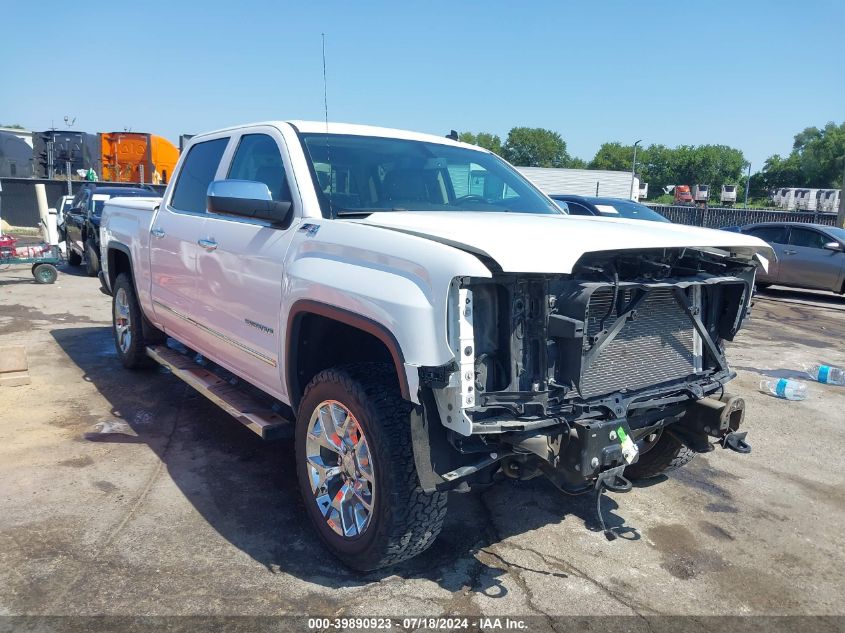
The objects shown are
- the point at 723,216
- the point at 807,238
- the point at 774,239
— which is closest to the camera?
the point at 807,238

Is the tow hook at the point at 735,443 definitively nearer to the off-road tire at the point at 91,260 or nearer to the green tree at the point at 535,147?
the off-road tire at the point at 91,260

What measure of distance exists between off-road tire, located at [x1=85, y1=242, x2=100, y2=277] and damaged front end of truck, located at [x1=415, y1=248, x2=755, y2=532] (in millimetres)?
12243

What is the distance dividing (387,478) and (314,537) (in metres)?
0.92

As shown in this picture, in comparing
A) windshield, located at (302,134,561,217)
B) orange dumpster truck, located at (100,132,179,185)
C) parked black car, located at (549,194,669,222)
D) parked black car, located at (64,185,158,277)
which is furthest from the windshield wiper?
orange dumpster truck, located at (100,132,179,185)

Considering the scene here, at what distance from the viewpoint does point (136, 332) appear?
627 cm

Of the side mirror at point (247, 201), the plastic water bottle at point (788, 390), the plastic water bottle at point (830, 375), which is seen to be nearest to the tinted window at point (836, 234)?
the plastic water bottle at point (830, 375)

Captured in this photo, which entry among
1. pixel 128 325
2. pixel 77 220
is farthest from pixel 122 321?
pixel 77 220

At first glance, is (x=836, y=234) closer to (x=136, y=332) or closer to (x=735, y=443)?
(x=735, y=443)

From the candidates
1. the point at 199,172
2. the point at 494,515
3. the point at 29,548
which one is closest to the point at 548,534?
the point at 494,515

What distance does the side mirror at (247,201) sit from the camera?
353cm

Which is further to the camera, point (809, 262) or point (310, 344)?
point (809, 262)

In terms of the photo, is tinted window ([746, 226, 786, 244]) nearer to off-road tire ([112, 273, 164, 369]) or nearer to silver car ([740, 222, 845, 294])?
silver car ([740, 222, 845, 294])

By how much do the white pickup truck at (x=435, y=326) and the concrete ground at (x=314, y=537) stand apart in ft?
1.02

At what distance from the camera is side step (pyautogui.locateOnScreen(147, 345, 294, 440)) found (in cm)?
379
